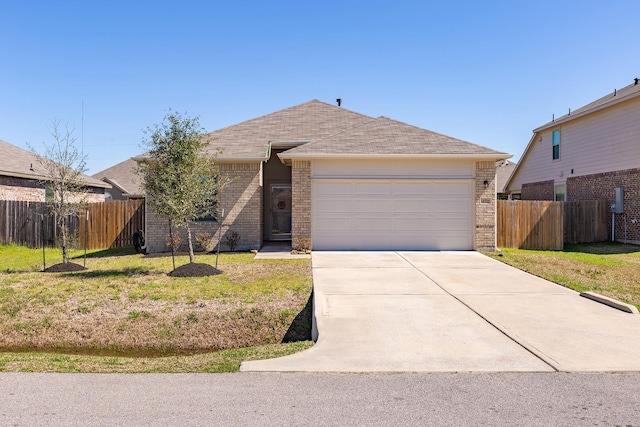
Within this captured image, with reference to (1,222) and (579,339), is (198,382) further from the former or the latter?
(1,222)

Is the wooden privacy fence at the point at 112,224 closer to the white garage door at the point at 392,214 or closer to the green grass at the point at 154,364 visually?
the white garage door at the point at 392,214

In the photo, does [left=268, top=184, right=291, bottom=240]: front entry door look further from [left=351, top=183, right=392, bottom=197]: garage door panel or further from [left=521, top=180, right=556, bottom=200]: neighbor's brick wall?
[left=521, top=180, right=556, bottom=200]: neighbor's brick wall

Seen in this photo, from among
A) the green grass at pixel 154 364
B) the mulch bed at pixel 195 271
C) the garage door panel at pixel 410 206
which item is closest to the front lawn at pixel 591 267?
the garage door panel at pixel 410 206

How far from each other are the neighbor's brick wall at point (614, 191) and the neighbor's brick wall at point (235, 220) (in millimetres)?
15270

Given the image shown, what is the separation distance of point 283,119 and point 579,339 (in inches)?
620

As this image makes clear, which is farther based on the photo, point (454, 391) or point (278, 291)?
point (278, 291)

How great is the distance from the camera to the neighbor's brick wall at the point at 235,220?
15.5 meters

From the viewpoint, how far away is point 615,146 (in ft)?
63.5

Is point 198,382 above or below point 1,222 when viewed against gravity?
below

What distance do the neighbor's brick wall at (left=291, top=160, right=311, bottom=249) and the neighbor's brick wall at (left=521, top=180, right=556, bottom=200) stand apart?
1575 centimetres

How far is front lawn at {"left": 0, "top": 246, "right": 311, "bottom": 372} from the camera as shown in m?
7.28

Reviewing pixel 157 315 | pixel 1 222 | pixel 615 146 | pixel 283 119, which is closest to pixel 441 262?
pixel 157 315

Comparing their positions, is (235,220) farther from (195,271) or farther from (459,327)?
(459,327)

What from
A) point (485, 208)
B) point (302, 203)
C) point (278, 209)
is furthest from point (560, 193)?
point (302, 203)
